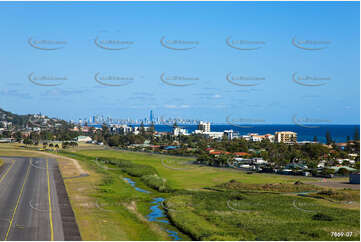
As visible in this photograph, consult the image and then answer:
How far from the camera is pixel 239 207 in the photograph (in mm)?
68562

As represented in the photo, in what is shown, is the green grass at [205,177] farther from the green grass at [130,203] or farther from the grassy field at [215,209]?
the green grass at [130,203]

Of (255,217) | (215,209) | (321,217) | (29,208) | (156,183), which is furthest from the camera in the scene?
(156,183)

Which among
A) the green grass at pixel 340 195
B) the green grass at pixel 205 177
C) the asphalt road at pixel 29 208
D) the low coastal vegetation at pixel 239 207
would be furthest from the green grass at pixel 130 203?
the green grass at pixel 340 195

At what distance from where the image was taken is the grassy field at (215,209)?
52.2 metres

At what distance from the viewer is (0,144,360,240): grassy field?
5216cm

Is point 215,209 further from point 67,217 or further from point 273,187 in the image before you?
point 273,187

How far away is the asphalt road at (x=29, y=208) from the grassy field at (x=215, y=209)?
376 centimetres

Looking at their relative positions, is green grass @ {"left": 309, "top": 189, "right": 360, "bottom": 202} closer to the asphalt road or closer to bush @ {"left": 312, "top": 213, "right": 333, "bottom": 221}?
bush @ {"left": 312, "top": 213, "right": 333, "bottom": 221}

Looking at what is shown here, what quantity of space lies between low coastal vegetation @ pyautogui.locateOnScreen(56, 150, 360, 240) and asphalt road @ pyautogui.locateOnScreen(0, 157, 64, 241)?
10014mm

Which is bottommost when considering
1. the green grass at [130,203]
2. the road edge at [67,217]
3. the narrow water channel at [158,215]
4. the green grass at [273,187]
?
the narrow water channel at [158,215]

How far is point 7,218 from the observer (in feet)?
181

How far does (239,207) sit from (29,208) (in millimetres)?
33220

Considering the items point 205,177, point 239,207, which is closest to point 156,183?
point 205,177

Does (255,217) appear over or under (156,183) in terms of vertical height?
under
